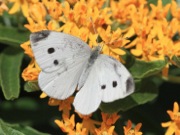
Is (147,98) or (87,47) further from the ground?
(87,47)

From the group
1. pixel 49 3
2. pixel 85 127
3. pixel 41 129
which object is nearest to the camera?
pixel 85 127

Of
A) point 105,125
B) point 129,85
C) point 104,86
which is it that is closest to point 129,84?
point 129,85

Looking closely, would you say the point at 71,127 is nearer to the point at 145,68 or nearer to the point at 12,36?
the point at 145,68

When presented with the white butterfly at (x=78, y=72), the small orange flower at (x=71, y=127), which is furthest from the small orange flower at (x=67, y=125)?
the white butterfly at (x=78, y=72)

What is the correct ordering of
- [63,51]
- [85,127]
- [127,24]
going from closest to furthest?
[63,51] < [85,127] < [127,24]

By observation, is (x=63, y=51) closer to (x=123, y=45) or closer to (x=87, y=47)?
(x=87, y=47)

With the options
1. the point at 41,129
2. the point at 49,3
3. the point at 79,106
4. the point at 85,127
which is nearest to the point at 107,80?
the point at 79,106

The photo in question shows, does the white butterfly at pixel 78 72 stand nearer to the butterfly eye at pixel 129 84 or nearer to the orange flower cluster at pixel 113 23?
the butterfly eye at pixel 129 84
